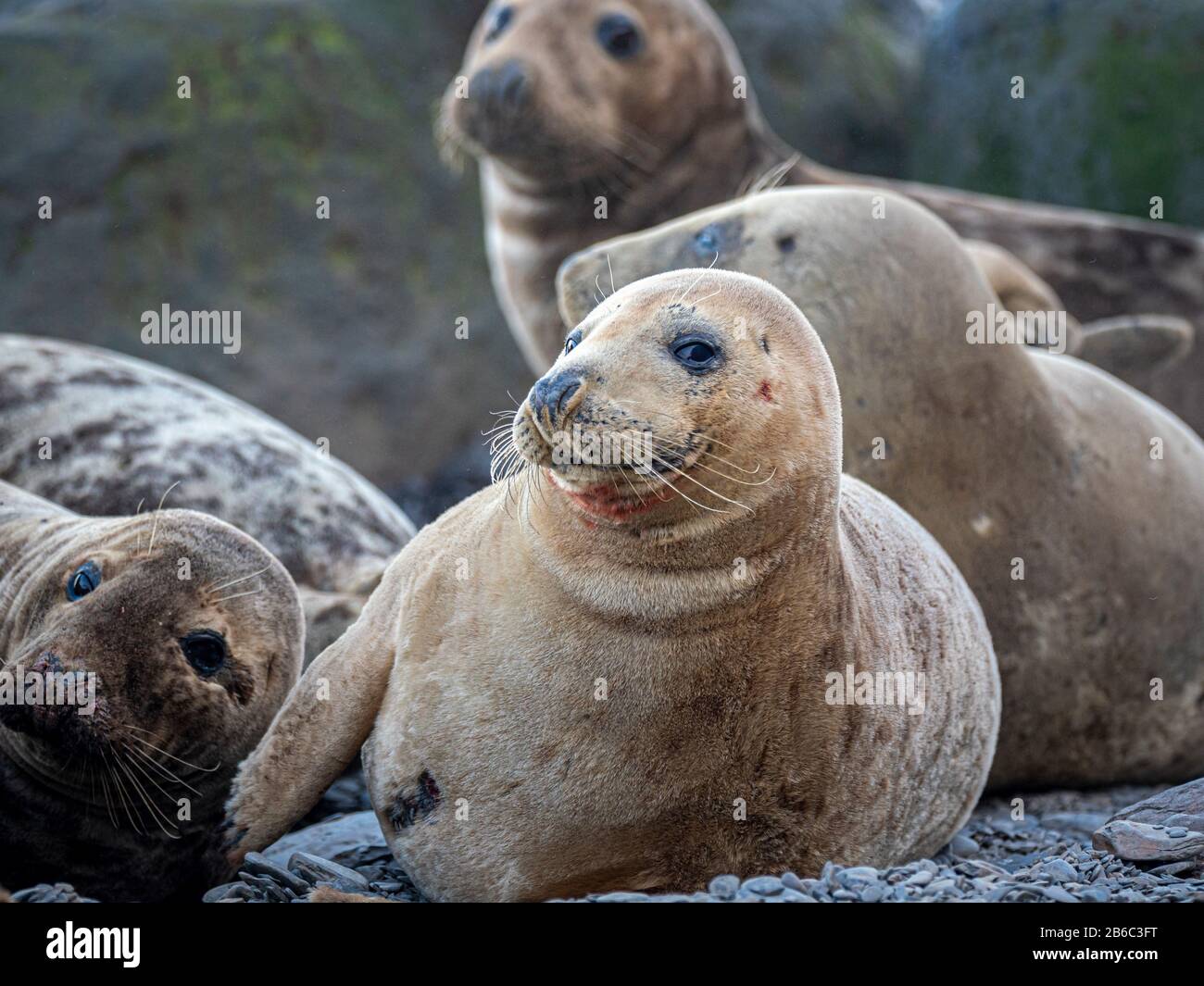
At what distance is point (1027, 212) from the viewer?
24.7ft

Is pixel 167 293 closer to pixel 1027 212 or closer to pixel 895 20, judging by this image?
pixel 1027 212

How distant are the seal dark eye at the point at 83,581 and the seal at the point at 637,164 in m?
3.22

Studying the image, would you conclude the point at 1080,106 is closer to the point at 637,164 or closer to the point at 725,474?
the point at 637,164

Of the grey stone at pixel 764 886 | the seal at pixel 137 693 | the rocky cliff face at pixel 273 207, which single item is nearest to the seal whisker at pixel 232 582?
the seal at pixel 137 693

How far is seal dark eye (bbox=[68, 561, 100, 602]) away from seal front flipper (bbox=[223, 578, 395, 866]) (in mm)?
563

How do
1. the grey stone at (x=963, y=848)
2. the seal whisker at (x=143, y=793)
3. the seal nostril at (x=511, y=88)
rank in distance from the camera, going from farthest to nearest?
1. the seal nostril at (x=511, y=88)
2. the grey stone at (x=963, y=848)
3. the seal whisker at (x=143, y=793)

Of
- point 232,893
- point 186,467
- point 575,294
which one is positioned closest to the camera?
point 232,893

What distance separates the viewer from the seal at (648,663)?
311 centimetres

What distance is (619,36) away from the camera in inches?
270

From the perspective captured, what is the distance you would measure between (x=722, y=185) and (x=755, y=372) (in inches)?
163

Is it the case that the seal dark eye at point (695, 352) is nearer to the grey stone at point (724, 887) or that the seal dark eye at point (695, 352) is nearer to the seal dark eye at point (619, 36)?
the grey stone at point (724, 887)

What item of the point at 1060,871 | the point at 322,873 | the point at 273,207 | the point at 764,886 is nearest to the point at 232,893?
the point at 322,873

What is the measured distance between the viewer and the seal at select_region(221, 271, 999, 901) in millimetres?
3105

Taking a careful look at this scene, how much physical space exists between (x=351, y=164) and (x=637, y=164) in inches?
147
